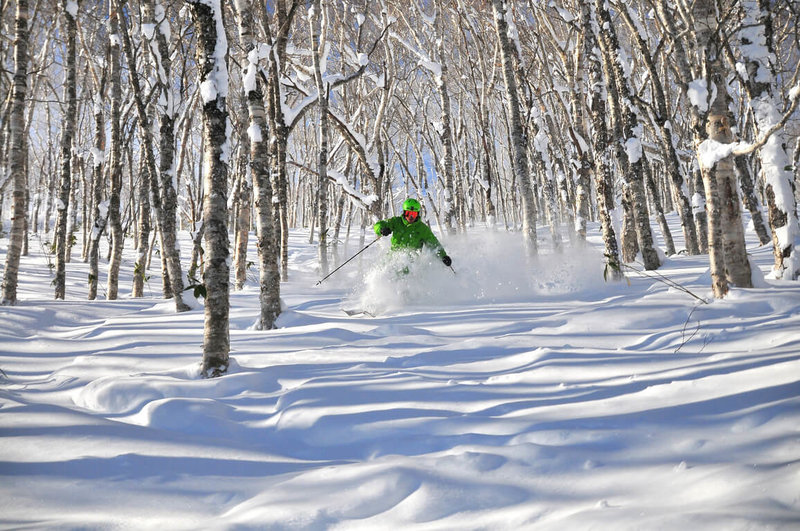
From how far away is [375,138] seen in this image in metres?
11.3

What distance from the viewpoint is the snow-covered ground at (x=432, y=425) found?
167 cm

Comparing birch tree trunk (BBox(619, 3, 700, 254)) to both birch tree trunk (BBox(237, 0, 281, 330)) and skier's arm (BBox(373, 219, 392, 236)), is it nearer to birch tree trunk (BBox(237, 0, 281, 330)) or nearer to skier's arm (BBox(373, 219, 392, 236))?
skier's arm (BBox(373, 219, 392, 236))

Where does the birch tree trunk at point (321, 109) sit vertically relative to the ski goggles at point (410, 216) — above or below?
above

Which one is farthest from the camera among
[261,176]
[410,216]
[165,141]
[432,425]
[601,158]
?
[410,216]

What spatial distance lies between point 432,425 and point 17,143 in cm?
813

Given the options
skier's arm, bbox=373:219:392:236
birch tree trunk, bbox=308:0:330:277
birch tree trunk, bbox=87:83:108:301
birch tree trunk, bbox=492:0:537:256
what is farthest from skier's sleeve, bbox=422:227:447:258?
birch tree trunk, bbox=87:83:108:301

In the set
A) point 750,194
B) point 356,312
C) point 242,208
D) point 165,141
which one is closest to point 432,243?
point 356,312

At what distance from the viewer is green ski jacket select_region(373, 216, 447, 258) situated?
23.6 feet

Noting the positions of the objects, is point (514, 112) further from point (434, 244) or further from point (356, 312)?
point (356, 312)

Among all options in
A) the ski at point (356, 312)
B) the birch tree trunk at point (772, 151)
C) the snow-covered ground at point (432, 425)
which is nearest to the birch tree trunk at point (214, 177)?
the snow-covered ground at point (432, 425)

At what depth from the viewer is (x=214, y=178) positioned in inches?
150

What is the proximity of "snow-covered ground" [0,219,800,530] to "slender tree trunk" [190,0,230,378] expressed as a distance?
28 centimetres

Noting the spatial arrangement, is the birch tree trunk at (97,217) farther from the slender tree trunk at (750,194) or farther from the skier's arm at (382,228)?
the slender tree trunk at (750,194)

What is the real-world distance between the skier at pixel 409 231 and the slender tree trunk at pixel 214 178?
348 cm
